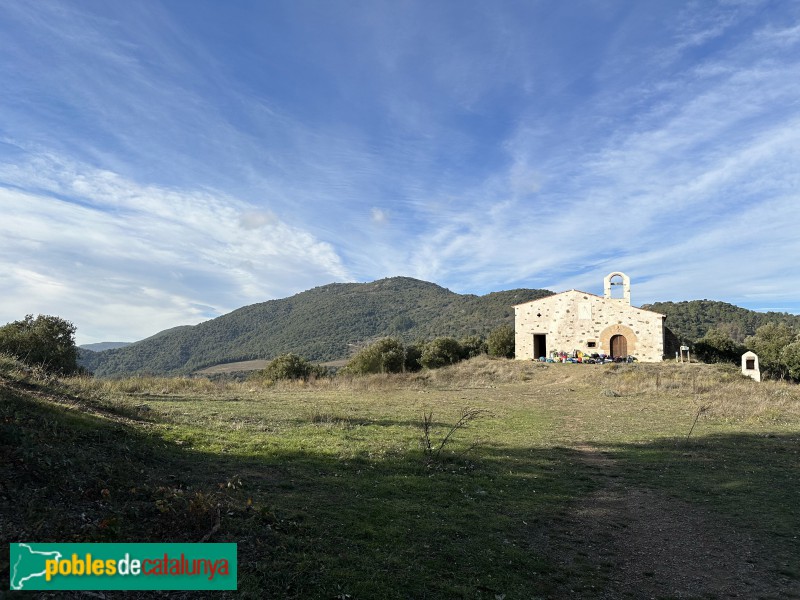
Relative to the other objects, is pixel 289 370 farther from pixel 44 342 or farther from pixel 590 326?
pixel 590 326

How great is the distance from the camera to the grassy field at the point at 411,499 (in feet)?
17.3

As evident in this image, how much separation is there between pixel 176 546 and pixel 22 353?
3039 centimetres

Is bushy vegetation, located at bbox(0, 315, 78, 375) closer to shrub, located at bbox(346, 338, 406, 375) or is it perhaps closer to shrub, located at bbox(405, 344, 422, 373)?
shrub, located at bbox(346, 338, 406, 375)

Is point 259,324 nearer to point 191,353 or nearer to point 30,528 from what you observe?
point 191,353

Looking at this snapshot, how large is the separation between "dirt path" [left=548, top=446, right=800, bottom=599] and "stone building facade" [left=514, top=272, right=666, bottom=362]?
40.6 m

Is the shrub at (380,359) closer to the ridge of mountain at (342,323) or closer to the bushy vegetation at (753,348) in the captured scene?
the bushy vegetation at (753,348)

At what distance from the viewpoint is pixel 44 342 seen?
29.1m

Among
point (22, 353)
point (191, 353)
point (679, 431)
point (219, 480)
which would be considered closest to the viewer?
point (219, 480)

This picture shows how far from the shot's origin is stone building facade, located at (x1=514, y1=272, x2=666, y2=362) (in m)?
45.7

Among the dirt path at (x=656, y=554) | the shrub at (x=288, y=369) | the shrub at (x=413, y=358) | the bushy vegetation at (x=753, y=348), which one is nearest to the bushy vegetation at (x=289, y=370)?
the shrub at (x=288, y=369)

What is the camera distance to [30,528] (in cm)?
445

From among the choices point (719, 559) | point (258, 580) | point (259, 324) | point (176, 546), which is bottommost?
point (719, 559)

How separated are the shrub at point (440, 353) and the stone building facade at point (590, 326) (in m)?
7.23

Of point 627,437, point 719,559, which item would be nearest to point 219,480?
Answer: point 719,559
